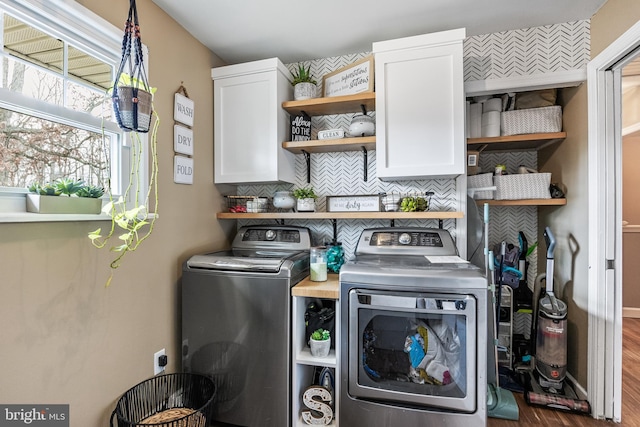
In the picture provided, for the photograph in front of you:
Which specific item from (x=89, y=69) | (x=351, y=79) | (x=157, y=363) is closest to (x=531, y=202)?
(x=351, y=79)

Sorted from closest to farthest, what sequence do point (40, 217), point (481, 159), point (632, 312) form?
1. point (40, 217)
2. point (481, 159)
3. point (632, 312)

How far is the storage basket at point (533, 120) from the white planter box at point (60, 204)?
2.34 metres

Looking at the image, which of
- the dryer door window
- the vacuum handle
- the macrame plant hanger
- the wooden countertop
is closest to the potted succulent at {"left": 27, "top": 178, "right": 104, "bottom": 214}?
the macrame plant hanger

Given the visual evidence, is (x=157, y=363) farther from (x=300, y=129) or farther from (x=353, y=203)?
(x=300, y=129)

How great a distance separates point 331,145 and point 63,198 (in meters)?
1.42

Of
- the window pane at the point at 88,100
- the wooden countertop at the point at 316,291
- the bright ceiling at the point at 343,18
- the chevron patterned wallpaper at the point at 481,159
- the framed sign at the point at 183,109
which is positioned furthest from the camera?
the chevron patterned wallpaper at the point at 481,159

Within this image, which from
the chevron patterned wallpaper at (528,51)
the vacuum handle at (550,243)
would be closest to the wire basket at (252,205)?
the chevron patterned wallpaper at (528,51)

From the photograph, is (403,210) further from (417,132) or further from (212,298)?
(212,298)

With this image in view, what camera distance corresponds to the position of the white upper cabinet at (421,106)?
1741mm

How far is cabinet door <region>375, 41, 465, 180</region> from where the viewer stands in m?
1.75

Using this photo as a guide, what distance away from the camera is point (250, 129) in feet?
6.81

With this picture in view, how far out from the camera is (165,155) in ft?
5.71

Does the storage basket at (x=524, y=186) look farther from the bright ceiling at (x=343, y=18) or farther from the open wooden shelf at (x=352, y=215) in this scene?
the bright ceiling at (x=343, y=18)

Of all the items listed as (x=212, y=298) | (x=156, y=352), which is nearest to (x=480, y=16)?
(x=212, y=298)
